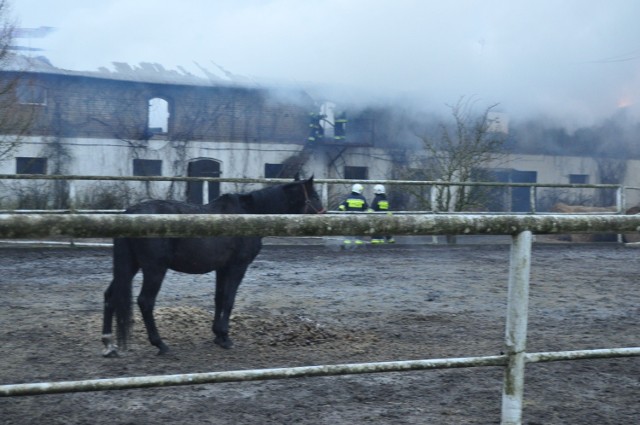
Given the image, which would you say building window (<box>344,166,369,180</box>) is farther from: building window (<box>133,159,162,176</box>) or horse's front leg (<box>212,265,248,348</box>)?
horse's front leg (<box>212,265,248,348</box>)

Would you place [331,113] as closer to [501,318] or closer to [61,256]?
[61,256]

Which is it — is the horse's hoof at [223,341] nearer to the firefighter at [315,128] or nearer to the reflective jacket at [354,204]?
the reflective jacket at [354,204]

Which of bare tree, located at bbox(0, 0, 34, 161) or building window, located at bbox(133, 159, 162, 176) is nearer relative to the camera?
bare tree, located at bbox(0, 0, 34, 161)

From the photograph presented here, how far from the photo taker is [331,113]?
30.6m

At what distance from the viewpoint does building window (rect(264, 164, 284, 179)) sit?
94.3 ft

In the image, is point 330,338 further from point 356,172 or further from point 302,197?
point 356,172

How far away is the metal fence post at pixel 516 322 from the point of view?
266cm

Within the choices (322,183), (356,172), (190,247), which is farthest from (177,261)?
(356,172)

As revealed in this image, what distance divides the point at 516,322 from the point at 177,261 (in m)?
3.54

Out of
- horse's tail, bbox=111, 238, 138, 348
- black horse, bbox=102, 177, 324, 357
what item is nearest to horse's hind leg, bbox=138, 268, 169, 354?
black horse, bbox=102, 177, 324, 357

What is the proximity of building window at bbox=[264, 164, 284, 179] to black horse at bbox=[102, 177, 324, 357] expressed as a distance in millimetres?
22135

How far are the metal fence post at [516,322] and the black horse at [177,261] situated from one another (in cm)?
264

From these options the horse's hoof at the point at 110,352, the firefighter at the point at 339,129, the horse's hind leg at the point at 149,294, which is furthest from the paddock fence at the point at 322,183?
the firefighter at the point at 339,129

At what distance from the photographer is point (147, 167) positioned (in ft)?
89.2
